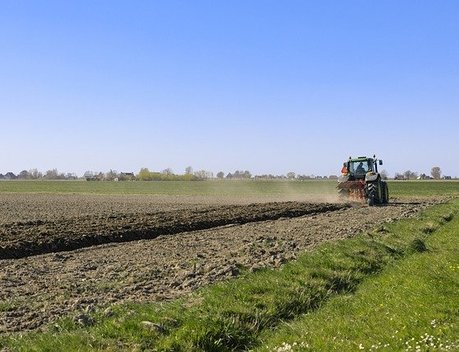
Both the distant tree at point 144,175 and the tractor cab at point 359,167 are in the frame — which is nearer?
→ the tractor cab at point 359,167

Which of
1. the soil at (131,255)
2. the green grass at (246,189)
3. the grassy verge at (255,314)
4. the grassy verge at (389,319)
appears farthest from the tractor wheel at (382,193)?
the grassy verge at (389,319)

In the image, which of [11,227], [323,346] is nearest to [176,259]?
[323,346]

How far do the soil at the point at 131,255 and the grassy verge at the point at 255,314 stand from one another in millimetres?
624

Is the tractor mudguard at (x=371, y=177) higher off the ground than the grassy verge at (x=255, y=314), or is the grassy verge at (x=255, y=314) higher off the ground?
the tractor mudguard at (x=371, y=177)

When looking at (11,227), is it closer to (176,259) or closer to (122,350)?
(176,259)

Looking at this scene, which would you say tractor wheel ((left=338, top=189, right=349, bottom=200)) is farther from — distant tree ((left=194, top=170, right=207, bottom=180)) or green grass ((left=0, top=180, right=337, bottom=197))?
distant tree ((left=194, top=170, right=207, bottom=180))

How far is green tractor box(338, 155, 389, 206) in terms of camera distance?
33688mm

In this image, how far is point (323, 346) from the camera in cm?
709

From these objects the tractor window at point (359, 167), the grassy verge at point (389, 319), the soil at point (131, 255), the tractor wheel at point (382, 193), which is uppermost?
the tractor window at point (359, 167)

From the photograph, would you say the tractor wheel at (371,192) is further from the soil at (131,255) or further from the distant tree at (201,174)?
the distant tree at (201,174)

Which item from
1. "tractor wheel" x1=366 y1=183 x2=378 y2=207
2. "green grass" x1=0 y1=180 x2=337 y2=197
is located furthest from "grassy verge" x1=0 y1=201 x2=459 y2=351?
"green grass" x1=0 y1=180 x2=337 y2=197

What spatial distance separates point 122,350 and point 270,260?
6.19m

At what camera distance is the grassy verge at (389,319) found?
279 inches

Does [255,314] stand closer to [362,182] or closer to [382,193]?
[362,182]
